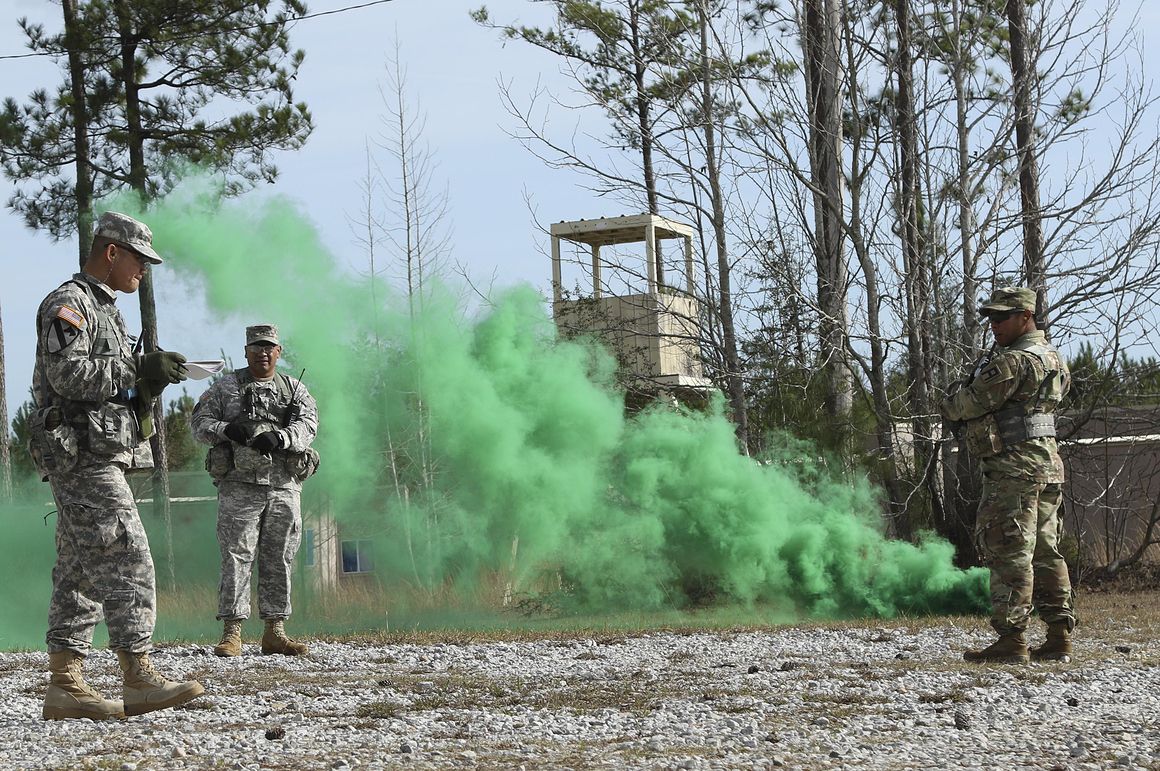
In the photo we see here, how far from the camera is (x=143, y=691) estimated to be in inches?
231

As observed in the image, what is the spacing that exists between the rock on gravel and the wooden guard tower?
7432 mm

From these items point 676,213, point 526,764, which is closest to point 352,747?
point 526,764

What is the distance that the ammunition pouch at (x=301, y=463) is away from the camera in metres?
9.02

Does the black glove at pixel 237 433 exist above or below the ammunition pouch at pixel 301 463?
above

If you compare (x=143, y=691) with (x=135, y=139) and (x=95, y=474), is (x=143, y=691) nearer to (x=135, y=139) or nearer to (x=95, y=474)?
(x=95, y=474)

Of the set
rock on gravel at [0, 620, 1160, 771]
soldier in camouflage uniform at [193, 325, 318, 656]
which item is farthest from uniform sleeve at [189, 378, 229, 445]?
rock on gravel at [0, 620, 1160, 771]

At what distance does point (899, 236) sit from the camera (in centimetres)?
1359

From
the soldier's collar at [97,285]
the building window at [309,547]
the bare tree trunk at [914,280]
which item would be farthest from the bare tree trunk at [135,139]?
the soldier's collar at [97,285]

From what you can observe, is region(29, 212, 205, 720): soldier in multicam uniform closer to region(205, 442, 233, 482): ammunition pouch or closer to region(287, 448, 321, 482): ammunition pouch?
region(205, 442, 233, 482): ammunition pouch

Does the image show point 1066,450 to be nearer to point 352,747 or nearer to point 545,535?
point 545,535

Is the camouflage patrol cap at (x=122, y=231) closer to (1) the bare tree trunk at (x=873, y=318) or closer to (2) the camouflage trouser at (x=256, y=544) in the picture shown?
(2) the camouflage trouser at (x=256, y=544)

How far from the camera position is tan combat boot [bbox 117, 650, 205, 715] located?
586cm

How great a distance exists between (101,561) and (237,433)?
9.54ft

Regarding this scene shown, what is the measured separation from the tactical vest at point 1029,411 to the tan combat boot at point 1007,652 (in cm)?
110
